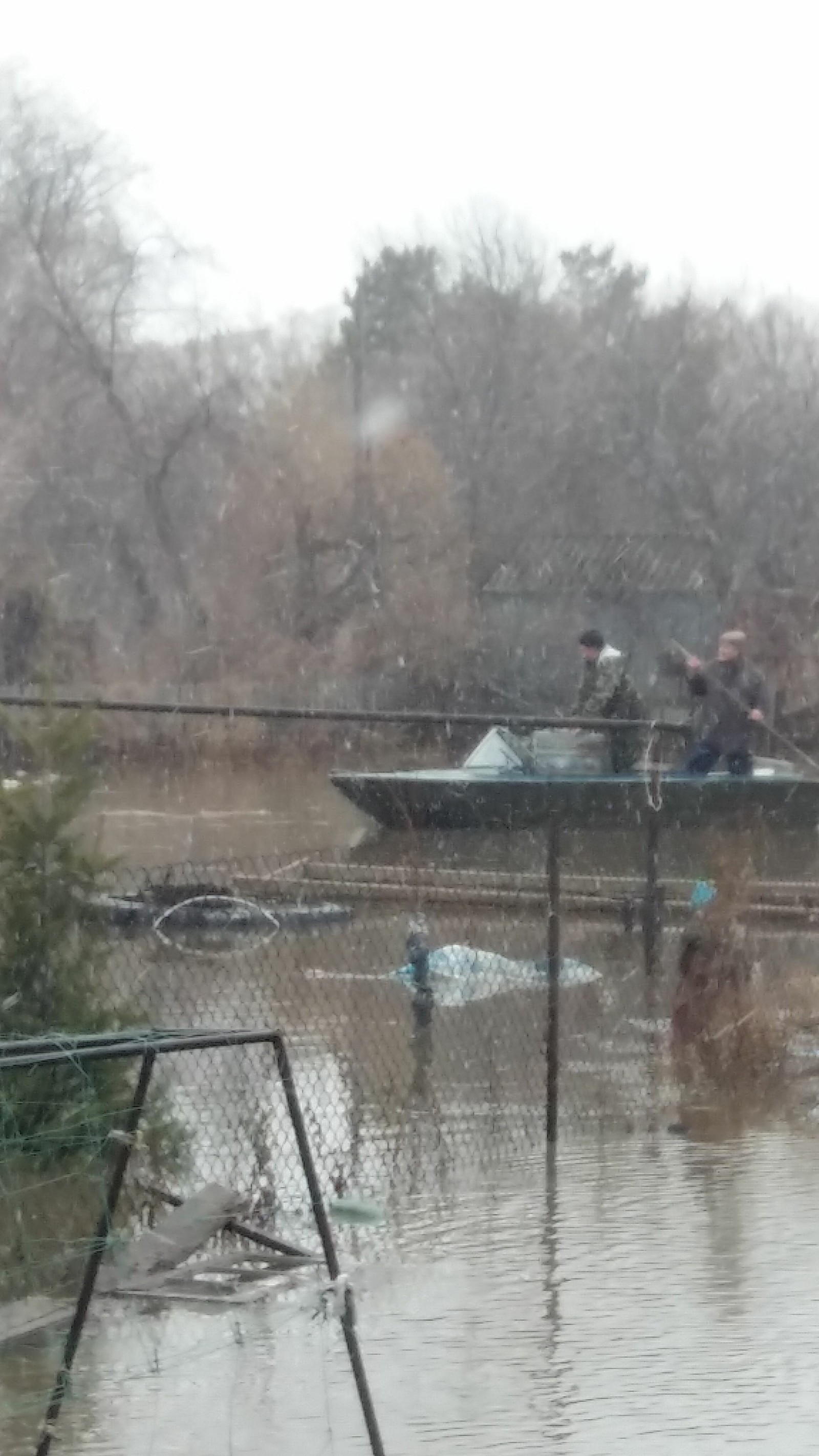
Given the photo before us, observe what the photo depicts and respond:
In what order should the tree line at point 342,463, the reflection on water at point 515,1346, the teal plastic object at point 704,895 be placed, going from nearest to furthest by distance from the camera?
the reflection on water at point 515,1346
the teal plastic object at point 704,895
the tree line at point 342,463

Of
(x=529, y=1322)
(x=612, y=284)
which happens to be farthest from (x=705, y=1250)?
(x=612, y=284)

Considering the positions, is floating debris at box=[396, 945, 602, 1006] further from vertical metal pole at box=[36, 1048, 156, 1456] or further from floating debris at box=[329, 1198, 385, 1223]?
vertical metal pole at box=[36, 1048, 156, 1456]

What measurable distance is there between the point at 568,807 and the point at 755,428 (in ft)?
107

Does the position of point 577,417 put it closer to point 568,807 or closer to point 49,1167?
point 568,807

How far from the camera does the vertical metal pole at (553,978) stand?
30.8ft

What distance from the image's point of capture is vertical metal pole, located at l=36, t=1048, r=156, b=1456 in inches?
195

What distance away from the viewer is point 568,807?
26.3 meters

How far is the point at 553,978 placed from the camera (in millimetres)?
9438

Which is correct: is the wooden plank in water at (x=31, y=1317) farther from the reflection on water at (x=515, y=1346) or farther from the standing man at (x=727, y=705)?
the standing man at (x=727, y=705)

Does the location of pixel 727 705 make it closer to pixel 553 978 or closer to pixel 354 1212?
pixel 553 978

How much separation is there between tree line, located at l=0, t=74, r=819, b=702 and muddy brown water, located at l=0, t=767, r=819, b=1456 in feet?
115

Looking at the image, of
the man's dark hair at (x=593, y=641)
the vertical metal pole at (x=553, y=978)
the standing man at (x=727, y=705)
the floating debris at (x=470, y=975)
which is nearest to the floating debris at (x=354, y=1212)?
the vertical metal pole at (x=553, y=978)

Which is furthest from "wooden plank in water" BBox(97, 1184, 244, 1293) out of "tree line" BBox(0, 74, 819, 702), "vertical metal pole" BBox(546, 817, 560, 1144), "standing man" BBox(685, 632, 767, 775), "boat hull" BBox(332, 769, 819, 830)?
"tree line" BBox(0, 74, 819, 702)

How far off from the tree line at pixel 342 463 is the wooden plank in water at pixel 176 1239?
1609 inches
